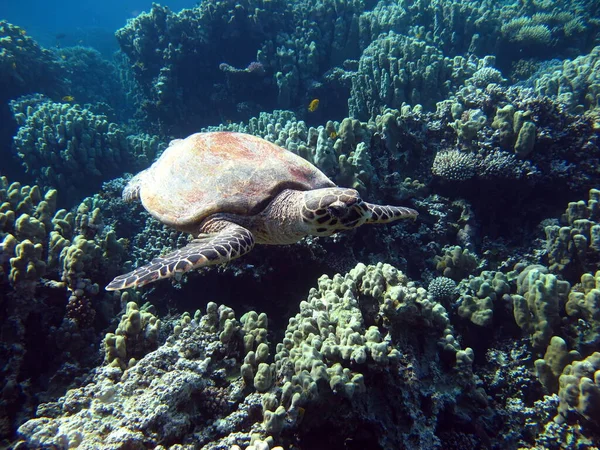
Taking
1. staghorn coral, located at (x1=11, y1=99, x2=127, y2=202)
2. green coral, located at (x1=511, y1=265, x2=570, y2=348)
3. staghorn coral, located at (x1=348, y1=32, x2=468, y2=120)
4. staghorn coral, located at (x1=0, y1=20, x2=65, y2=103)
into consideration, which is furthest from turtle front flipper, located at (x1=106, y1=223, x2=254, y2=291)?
staghorn coral, located at (x1=0, y1=20, x2=65, y2=103)

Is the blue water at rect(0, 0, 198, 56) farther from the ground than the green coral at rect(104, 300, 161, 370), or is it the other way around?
the blue water at rect(0, 0, 198, 56)

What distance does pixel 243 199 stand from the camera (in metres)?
3.41

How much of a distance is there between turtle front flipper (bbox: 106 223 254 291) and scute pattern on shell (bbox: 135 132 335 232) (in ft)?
1.35

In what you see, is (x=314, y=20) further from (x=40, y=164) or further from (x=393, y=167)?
(x=40, y=164)

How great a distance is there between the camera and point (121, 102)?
49.9ft

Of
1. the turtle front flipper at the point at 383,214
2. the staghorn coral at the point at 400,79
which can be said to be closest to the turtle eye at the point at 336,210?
→ the turtle front flipper at the point at 383,214

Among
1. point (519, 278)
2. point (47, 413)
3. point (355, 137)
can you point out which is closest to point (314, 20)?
point (355, 137)

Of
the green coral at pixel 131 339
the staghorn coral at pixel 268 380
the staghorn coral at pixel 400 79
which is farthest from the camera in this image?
the staghorn coral at pixel 400 79

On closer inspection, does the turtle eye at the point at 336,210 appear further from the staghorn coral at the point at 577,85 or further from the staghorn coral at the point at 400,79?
the staghorn coral at the point at 400,79

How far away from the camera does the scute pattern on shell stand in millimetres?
3418

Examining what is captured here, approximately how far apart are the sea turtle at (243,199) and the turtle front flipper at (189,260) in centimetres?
1

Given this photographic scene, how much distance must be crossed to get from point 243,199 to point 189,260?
97cm

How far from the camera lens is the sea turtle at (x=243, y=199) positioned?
3.06 metres

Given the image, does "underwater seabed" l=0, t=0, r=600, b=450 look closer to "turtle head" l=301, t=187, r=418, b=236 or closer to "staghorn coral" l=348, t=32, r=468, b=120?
"staghorn coral" l=348, t=32, r=468, b=120
